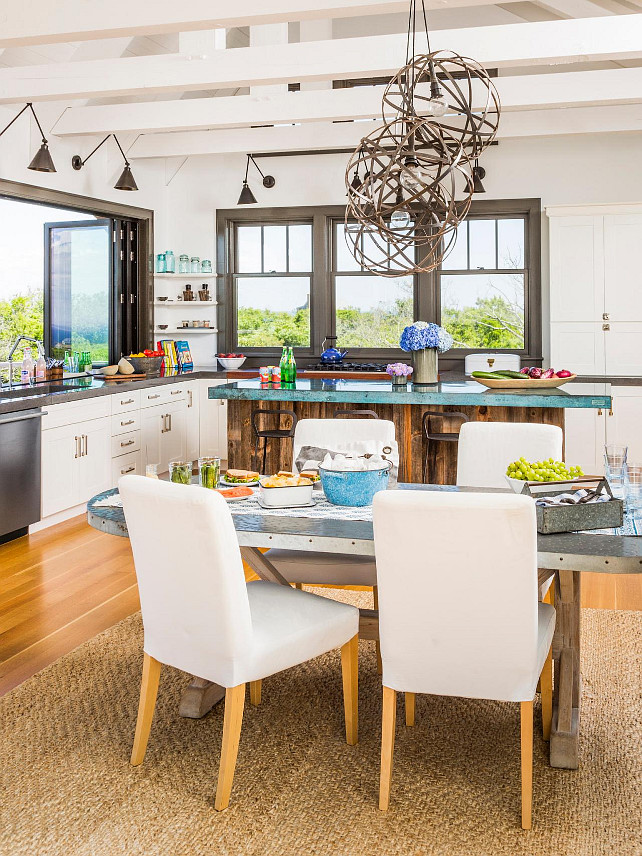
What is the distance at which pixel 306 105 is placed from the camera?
18.7 feet

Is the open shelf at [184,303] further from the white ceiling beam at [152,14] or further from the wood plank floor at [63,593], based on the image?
the white ceiling beam at [152,14]

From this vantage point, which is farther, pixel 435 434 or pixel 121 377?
pixel 121 377

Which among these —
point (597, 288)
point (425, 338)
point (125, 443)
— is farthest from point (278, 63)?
point (597, 288)

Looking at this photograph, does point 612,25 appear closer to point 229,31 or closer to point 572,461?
point 572,461

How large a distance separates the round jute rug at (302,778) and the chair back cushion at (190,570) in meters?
0.38

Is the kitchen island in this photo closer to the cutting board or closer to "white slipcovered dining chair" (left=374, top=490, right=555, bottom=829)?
the cutting board

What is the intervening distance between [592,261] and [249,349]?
3279 millimetres

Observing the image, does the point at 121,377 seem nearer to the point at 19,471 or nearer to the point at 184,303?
the point at 184,303

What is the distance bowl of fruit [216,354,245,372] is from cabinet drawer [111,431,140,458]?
158cm

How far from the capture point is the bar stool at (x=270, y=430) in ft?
18.0

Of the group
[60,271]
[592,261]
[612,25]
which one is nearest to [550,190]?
[592,261]

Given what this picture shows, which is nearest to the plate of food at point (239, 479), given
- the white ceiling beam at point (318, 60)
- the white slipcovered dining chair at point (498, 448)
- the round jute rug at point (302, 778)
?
the round jute rug at point (302, 778)

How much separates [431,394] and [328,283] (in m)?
3.10

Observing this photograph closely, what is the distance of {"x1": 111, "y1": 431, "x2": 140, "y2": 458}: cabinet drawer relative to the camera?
6031 mm
